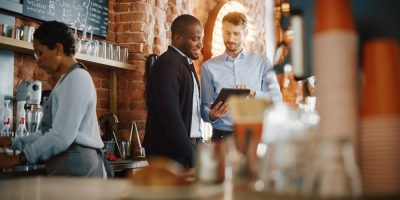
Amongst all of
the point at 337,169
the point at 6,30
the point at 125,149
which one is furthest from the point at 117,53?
the point at 337,169

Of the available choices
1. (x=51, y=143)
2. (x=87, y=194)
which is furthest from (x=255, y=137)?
(x=51, y=143)

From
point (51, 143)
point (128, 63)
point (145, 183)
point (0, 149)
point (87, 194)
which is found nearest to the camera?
point (145, 183)

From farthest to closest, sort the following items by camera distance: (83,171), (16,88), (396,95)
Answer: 1. (16,88)
2. (83,171)
3. (396,95)

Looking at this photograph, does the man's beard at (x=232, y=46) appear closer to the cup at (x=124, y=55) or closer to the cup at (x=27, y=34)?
the cup at (x=124, y=55)

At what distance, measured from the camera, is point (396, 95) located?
1006 millimetres

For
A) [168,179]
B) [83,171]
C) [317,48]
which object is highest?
[317,48]

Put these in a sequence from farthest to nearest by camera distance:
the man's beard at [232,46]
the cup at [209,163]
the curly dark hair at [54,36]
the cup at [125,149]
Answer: the cup at [125,149]
the man's beard at [232,46]
the curly dark hair at [54,36]
the cup at [209,163]

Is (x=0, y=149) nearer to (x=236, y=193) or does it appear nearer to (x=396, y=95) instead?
(x=236, y=193)

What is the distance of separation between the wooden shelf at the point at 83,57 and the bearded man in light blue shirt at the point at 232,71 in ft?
2.50

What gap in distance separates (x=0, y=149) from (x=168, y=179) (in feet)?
5.53

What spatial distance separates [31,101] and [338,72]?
2542mm

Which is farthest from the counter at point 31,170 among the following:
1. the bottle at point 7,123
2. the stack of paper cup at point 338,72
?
the stack of paper cup at point 338,72

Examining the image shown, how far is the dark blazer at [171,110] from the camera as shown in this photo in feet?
9.00

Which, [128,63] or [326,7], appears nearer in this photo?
[326,7]
